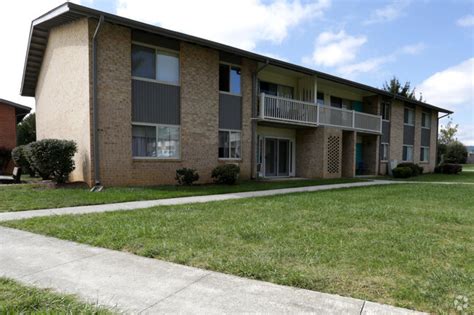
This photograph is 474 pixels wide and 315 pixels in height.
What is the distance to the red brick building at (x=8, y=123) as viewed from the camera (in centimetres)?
2019

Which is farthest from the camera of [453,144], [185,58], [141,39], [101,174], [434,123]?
[453,144]

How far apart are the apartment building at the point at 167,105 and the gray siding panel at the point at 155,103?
0.04m

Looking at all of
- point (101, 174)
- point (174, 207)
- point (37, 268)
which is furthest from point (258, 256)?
point (101, 174)

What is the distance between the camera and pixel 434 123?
29.8m

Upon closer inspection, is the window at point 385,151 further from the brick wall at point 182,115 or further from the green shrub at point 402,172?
the brick wall at point 182,115

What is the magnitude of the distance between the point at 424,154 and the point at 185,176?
2463cm

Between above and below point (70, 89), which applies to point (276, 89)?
above

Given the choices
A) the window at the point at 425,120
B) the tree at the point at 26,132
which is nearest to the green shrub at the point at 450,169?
the window at the point at 425,120

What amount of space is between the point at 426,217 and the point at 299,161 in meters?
12.7

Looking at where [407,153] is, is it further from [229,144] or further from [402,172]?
[229,144]

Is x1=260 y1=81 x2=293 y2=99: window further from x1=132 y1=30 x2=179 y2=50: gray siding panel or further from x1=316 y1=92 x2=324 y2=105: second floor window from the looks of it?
x1=132 y1=30 x2=179 y2=50: gray siding panel

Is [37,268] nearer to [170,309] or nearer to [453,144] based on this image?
[170,309]

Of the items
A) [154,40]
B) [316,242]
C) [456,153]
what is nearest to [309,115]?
[154,40]

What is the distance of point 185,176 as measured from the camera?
12758 mm
